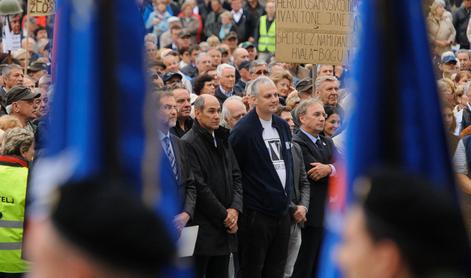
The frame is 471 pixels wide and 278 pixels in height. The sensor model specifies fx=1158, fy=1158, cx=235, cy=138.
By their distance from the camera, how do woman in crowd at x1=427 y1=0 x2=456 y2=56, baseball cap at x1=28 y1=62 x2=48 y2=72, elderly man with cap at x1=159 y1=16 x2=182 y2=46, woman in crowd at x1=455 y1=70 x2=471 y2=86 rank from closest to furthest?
baseball cap at x1=28 y1=62 x2=48 y2=72
woman in crowd at x1=455 y1=70 x2=471 y2=86
elderly man with cap at x1=159 y1=16 x2=182 y2=46
woman in crowd at x1=427 y1=0 x2=456 y2=56

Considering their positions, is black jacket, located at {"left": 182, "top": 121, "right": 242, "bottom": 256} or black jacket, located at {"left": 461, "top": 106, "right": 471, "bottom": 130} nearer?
black jacket, located at {"left": 182, "top": 121, "right": 242, "bottom": 256}

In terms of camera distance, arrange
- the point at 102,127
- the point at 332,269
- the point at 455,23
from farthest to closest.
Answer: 1. the point at 455,23
2. the point at 332,269
3. the point at 102,127

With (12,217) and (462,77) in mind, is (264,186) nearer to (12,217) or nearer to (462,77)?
(12,217)

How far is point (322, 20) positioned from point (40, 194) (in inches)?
397

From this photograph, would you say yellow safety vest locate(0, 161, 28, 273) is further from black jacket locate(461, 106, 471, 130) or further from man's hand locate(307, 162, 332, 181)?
black jacket locate(461, 106, 471, 130)

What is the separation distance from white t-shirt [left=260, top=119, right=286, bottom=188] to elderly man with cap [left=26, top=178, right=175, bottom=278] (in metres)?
7.82

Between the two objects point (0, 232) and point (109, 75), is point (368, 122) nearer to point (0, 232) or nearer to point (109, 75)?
point (109, 75)

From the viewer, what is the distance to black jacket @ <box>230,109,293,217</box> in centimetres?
1024

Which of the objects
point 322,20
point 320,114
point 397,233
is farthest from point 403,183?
point 322,20

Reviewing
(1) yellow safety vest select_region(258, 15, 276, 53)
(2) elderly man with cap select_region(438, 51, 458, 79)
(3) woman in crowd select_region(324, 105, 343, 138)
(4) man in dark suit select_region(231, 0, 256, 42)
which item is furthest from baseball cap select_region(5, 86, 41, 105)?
(4) man in dark suit select_region(231, 0, 256, 42)

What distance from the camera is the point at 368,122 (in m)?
3.51

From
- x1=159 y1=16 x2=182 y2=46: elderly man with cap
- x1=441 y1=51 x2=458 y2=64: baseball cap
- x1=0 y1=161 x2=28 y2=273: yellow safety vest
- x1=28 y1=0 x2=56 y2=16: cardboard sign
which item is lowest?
x1=0 y1=161 x2=28 y2=273: yellow safety vest

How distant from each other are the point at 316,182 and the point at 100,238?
8.56 m

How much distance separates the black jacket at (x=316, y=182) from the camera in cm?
1085
